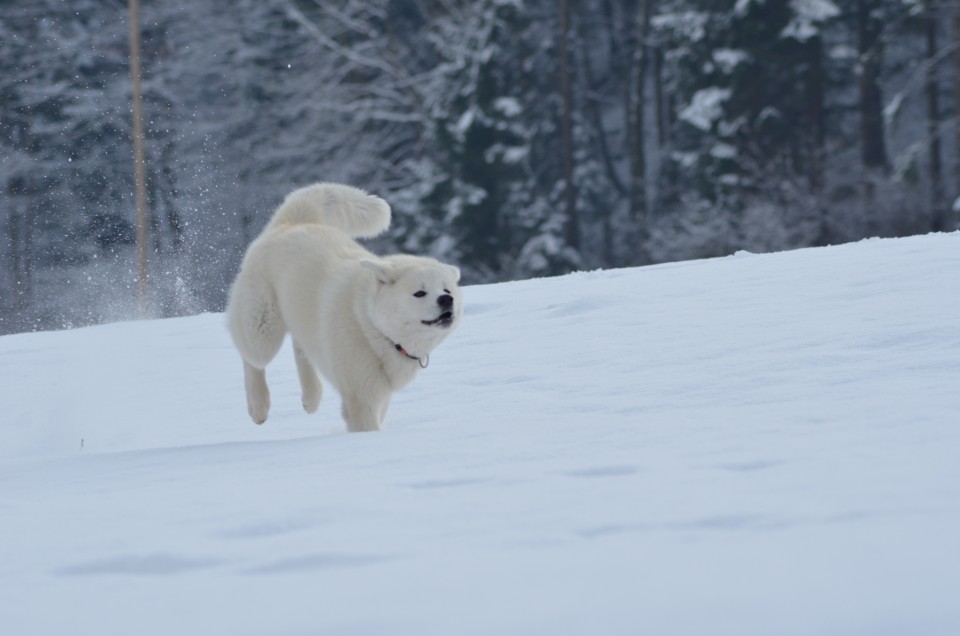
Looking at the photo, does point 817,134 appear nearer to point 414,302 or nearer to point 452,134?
point 452,134

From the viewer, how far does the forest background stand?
22125mm

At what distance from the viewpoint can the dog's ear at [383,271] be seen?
443 cm

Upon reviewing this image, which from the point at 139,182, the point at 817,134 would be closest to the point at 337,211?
the point at 139,182

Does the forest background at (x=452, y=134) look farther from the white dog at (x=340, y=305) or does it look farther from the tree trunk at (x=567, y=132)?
the white dog at (x=340, y=305)

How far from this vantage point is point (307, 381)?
5.37m

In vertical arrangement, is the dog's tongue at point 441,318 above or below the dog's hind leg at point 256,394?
above

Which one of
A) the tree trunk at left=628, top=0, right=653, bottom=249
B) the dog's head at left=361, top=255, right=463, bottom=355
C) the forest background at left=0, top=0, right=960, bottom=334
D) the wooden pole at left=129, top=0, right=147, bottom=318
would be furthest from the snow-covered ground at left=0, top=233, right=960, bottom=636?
the tree trunk at left=628, top=0, right=653, bottom=249

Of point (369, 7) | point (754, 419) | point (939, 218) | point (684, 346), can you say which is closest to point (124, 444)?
point (684, 346)

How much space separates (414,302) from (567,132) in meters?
22.3

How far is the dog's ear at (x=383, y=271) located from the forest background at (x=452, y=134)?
→ 15524mm

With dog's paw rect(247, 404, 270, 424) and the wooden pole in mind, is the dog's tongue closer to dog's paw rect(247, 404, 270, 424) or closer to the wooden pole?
dog's paw rect(247, 404, 270, 424)

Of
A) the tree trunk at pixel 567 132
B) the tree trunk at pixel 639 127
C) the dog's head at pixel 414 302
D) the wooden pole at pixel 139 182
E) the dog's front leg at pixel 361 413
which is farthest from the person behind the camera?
the tree trunk at pixel 639 127

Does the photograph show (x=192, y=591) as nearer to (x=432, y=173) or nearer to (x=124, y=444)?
(x=124, y=444)

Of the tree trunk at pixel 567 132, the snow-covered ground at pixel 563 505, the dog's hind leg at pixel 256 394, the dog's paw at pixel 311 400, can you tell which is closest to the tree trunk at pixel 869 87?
the tree trunk at pixel 567 132
